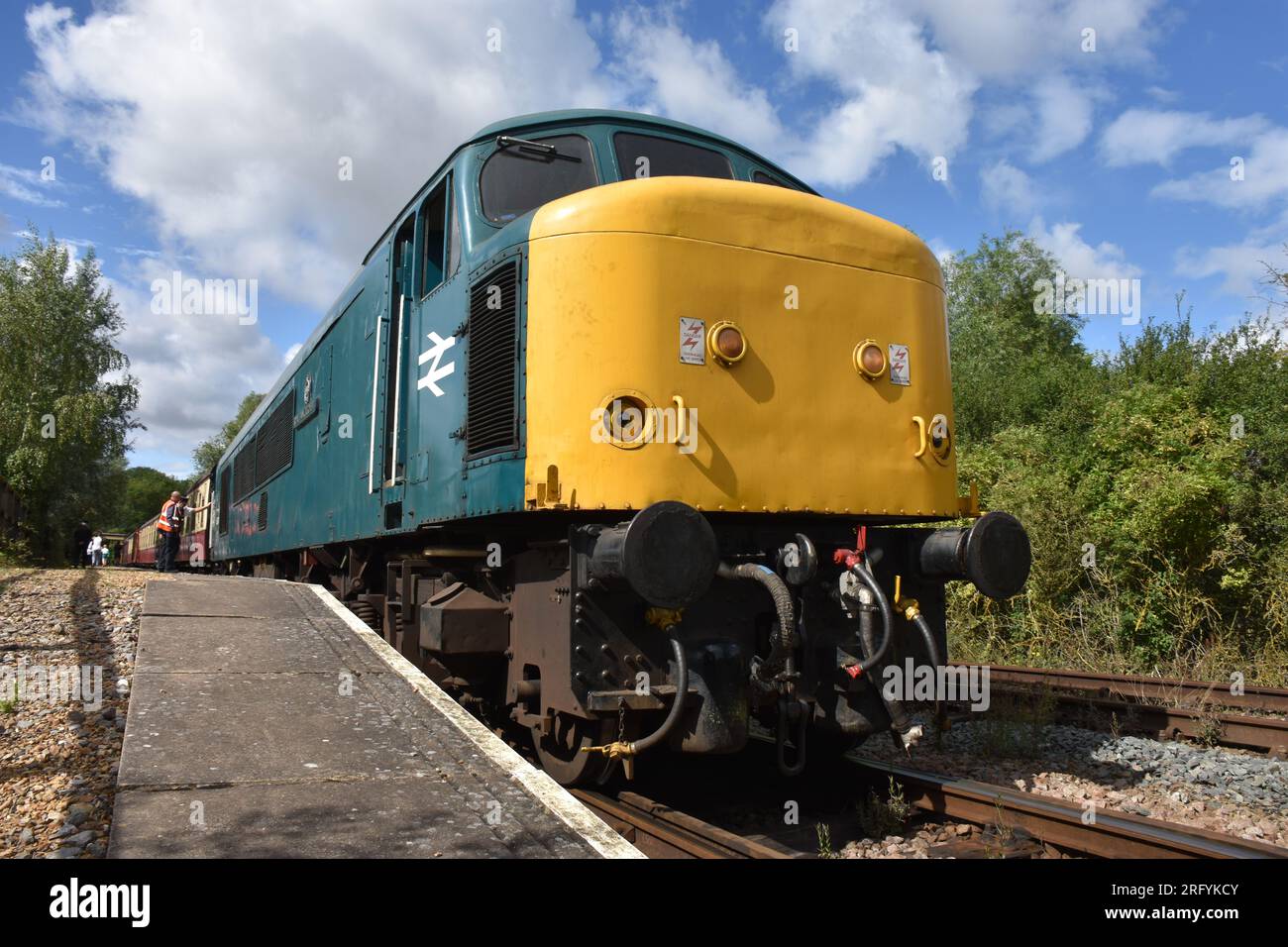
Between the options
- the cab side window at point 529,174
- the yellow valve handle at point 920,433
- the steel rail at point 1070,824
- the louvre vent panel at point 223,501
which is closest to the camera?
the steel rail at point 1070,824

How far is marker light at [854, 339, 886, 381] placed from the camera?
501 centimetres

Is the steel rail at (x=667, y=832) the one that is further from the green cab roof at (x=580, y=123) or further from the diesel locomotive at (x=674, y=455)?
the green cab roof at (x=580, y=123)

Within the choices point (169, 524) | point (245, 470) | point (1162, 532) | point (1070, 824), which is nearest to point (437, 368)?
point (1070, 824)

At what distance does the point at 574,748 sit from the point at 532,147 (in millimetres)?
3492

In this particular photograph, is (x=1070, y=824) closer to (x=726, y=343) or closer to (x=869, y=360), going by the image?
(x=869, y=360)

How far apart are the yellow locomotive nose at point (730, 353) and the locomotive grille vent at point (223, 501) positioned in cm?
1442

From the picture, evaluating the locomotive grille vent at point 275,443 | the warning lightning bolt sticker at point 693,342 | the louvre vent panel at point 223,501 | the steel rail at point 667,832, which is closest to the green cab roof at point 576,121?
the warning lightning bolt sticker at point 693,342

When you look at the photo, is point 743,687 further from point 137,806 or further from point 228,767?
point 137,806

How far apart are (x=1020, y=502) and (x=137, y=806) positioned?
1032cm

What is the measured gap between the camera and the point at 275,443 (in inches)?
463

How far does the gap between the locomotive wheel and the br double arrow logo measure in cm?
213

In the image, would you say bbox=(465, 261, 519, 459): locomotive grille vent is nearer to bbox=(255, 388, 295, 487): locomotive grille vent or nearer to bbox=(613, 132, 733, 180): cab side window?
bbox=(613, 132, 733, 180): cab side window

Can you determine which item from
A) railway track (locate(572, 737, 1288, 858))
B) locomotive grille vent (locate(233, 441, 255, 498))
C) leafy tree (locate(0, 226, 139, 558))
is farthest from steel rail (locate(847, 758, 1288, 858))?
leafy tree (locate(0, 226, 139, 558))

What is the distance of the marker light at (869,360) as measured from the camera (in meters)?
5.01
